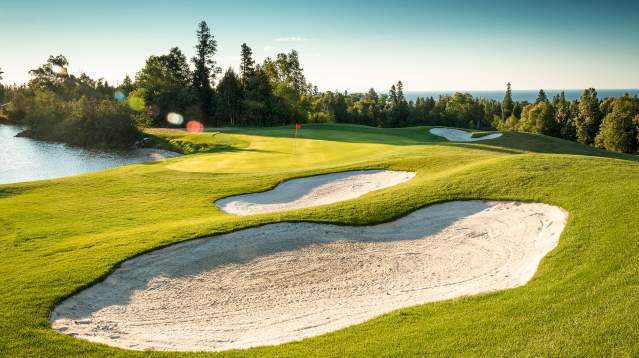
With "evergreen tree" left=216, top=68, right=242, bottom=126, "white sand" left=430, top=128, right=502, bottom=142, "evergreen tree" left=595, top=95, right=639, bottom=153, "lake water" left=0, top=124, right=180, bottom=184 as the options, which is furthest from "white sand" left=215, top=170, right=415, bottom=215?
"evergreen tree" left=595, top=95, right=639, bottom=153

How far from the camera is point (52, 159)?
4394 centimetres

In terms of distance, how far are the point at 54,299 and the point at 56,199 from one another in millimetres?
10810

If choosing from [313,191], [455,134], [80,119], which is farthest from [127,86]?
[313,191]

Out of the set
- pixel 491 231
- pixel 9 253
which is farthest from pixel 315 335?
pixel 9 253

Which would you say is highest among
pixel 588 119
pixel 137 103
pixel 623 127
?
pixel 137 103

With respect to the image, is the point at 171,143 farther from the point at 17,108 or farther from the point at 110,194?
the point at 17,108

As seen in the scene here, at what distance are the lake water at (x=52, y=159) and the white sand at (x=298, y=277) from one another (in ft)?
96.7

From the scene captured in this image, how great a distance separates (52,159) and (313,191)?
3811 centimetres

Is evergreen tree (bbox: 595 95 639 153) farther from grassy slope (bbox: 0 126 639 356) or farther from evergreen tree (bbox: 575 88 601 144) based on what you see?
grassy slope (bbox: 0 126 639 356)

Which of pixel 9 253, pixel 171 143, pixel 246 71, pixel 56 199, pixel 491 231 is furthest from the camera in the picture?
pixel 246 71

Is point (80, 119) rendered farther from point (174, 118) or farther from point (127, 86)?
point (127, 86)

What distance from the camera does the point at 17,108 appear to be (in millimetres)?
85750

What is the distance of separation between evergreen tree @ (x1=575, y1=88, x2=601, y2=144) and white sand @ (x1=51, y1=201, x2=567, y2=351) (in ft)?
245

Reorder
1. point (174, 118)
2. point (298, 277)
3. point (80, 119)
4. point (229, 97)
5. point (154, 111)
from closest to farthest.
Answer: point (298, 277) < point (80, 119) < point (154, 111) < point (174, 118) < point (229, 97)
